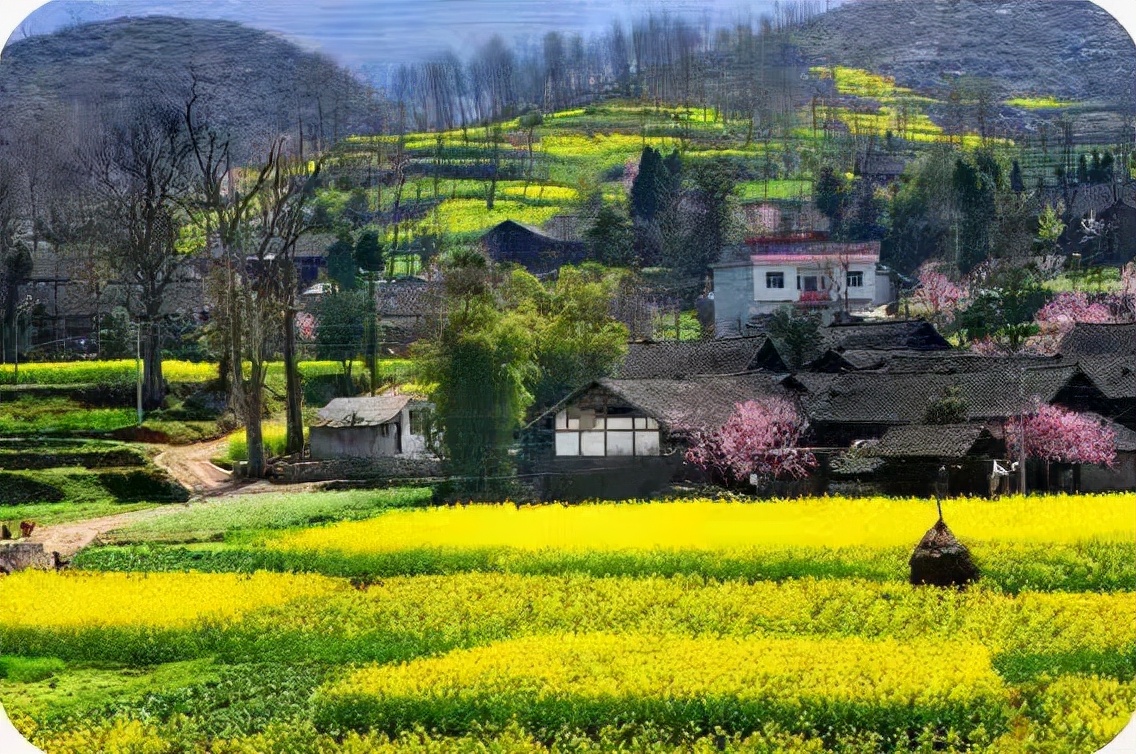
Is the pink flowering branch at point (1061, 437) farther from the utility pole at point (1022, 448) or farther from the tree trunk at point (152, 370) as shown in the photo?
the tree trunk at point (152, 370)

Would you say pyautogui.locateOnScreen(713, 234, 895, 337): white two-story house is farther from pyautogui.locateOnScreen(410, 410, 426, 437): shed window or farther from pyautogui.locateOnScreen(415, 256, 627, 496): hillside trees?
pyautogui.locateOnScreen(410, 410, 426, 437): shed window

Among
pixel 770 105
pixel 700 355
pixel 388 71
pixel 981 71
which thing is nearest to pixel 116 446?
pixel 388 71

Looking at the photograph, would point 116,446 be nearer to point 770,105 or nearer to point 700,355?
point 700,355

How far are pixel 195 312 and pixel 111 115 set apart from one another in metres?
1.42

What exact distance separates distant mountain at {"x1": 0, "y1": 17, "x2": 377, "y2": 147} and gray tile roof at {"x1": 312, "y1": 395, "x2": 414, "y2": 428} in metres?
1.75

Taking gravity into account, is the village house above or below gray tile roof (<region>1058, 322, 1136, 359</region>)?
below

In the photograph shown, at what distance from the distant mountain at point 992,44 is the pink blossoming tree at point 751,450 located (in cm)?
240

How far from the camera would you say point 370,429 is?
530 inches

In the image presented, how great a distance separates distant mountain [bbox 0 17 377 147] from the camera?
13.4 meters

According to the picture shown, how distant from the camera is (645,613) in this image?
12.2 m

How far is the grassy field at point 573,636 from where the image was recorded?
10.9m

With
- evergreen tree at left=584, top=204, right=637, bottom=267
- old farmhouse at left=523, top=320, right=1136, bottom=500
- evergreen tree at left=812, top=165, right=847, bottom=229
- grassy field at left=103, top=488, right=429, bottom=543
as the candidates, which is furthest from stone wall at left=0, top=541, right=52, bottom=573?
evergreen tree at left=812, top=165, right=847, bottom=229

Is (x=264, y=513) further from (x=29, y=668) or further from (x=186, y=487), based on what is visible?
(x=29, y=668)

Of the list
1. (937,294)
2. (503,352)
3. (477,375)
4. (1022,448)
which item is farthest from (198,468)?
(1022,448)
